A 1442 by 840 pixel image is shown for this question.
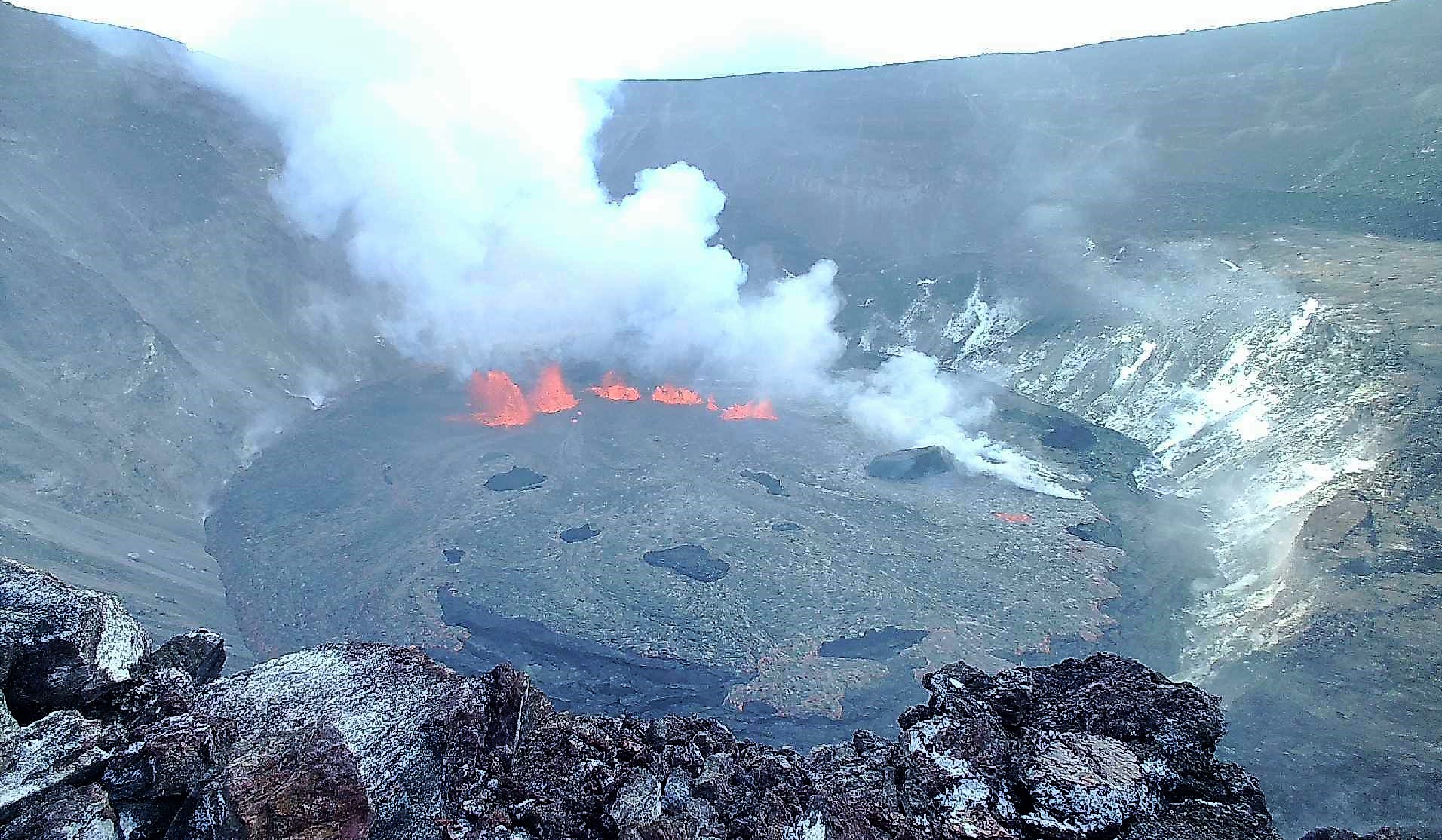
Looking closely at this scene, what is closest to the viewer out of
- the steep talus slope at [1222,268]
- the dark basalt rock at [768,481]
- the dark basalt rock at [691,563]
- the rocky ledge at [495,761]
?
the rocky ledge at [495,761]

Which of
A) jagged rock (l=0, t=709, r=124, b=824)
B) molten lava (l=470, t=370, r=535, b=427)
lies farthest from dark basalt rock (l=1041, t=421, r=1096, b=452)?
jagged rock (l=0, t=709, r=124, b=824)

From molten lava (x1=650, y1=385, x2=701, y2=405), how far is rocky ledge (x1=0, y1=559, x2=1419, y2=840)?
127 ft

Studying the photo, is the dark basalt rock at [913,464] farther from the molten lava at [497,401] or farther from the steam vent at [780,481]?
the molten lava at [497,401]

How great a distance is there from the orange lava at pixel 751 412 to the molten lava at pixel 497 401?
1196 cm

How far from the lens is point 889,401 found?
47.0m

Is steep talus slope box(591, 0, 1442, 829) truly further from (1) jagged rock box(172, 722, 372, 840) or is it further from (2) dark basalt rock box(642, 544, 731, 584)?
(1) jagged rock box(172, 722, 372, 840)

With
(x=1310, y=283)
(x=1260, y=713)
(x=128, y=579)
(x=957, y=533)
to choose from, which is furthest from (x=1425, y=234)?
(x=128, y=579)

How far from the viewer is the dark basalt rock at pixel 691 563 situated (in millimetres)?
28891

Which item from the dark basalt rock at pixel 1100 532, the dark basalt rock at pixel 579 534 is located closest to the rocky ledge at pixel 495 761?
the dark basalt rock at pixel 579 534

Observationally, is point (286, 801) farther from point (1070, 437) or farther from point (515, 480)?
point (1070, 437)

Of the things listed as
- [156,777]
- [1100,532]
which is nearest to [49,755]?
[156,777]

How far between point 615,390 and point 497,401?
7.51 meters

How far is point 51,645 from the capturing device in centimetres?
797

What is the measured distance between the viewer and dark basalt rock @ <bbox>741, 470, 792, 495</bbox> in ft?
118
